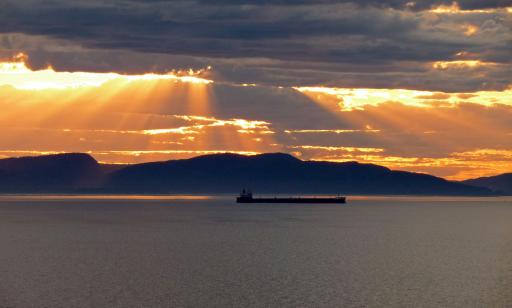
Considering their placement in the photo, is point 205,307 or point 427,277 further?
point 427,277

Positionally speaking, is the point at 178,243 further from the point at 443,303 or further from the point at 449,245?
the point at 443,303

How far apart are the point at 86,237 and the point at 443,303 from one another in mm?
91484

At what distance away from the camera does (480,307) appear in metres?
72.1

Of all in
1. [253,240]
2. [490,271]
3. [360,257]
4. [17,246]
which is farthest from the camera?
[253,240]

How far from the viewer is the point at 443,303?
73750mm

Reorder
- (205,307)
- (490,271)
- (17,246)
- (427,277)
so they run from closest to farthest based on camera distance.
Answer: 1. (205,307)
2. (427,277)
3. (490,271)
4. (17,246)

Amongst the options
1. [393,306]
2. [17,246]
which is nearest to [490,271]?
[393,306]

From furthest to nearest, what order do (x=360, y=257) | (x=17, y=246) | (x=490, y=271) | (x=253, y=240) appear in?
(x=253, y=240) → (x=17, y=246) → (x=360, y=257) → (x=490, y=271)

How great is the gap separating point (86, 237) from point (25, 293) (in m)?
75.3

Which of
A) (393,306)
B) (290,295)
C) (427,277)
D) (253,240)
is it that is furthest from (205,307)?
(253,240)

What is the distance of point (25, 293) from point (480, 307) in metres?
41.2

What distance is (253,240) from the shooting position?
146 m

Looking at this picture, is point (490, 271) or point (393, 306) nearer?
point (393, 306)

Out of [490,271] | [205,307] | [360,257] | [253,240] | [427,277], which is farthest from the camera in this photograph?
[253,240]
